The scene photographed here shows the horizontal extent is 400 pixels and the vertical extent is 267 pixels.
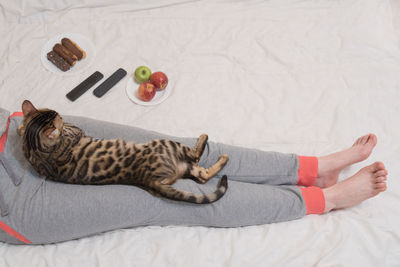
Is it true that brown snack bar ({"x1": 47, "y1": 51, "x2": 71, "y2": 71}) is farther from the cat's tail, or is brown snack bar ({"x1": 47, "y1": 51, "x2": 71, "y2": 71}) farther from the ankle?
the ankle

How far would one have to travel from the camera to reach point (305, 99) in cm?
154

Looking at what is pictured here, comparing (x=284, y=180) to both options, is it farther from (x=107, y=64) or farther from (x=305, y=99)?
(x=107, y=64)

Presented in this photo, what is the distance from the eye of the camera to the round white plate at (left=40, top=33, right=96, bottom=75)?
1719mm

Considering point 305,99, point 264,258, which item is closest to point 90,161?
point 264,258

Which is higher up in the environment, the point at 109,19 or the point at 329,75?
the point at 109,19

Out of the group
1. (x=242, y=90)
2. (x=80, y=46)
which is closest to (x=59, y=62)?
(x=80, y=46)

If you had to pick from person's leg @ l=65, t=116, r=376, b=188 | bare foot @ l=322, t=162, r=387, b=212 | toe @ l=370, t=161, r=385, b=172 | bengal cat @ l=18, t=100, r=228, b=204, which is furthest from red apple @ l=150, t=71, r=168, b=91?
toe @ l=370, t=161, r=385, b=172

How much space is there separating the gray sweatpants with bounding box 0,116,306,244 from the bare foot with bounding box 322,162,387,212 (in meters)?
0.12

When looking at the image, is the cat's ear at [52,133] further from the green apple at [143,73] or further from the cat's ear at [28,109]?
the green apple at [143,73]

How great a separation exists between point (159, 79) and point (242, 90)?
1.30 ft

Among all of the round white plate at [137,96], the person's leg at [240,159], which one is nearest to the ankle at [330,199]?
the person's leg at [240,159]

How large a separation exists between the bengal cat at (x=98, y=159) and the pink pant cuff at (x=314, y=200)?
303mm

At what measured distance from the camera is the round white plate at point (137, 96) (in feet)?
Answer: 5.24

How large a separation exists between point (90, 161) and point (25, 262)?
428 mm
